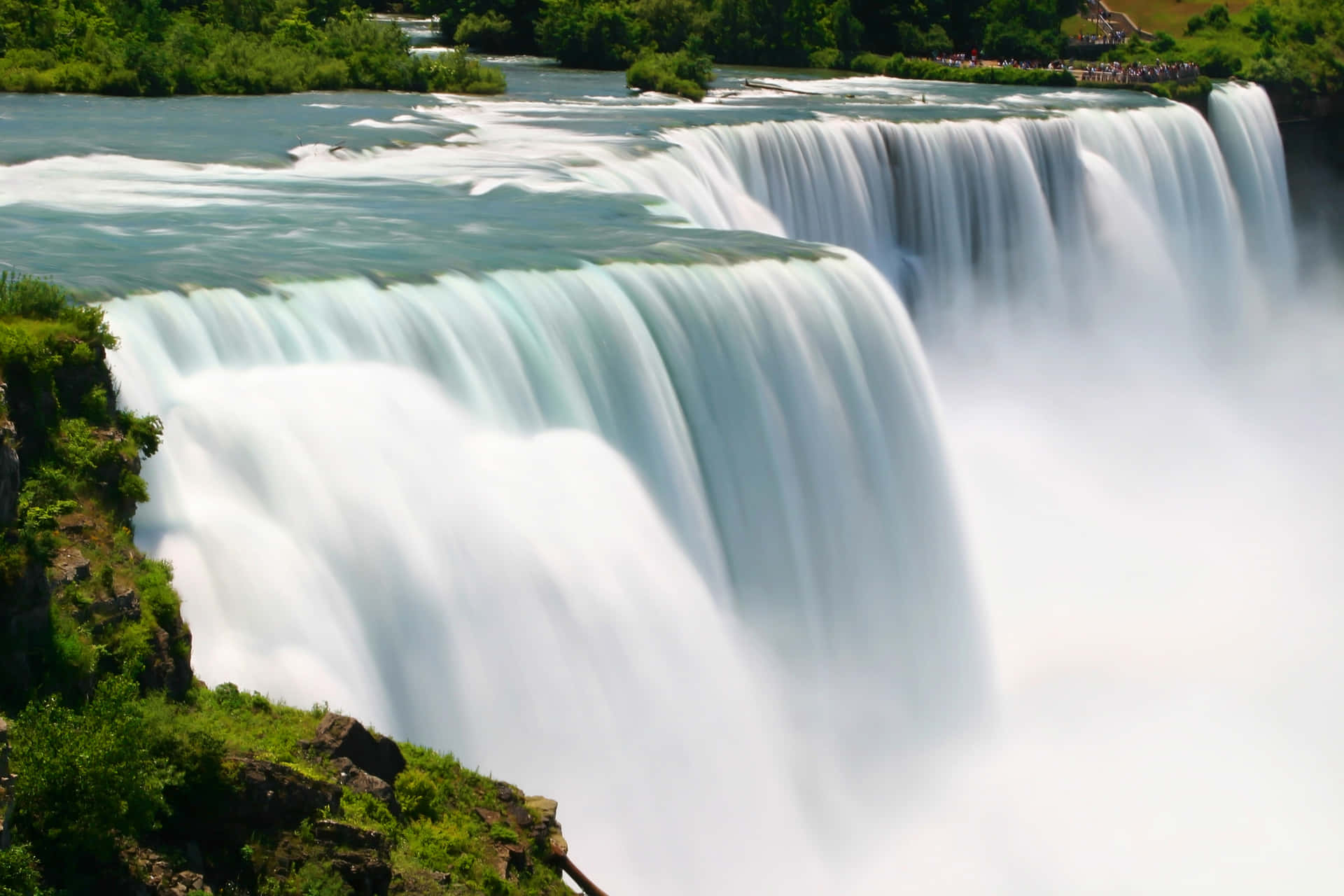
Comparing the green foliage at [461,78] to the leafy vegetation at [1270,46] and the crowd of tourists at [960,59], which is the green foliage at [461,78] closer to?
the crowd of tourists at [960,59]

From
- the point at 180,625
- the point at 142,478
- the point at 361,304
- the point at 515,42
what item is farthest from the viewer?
the point at 515,42

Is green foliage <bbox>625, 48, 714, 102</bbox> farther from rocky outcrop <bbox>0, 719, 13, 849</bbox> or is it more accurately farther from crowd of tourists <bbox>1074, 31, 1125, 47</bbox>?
rocky outcrop <bbox>0, 719, 13, 849</bbox>

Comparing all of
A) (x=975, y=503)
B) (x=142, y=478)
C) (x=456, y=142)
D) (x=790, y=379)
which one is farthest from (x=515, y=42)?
(x=142, y=478)

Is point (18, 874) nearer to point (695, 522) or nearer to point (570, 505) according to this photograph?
point (570, 505)

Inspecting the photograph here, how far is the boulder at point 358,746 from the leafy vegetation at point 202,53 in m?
28.1

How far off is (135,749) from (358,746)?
1.79 metres

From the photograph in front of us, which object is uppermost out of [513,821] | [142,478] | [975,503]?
[142,478]

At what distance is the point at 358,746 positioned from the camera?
33.8 feet

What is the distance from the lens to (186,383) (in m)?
13.4

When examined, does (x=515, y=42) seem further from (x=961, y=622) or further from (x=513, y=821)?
(x=513, y=821)

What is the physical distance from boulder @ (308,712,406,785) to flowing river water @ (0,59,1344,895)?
42.6 inches

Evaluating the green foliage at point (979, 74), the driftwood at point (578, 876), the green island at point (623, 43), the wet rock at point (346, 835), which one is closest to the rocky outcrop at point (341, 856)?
the wet rock at point (346, 835)

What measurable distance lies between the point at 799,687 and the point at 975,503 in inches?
302

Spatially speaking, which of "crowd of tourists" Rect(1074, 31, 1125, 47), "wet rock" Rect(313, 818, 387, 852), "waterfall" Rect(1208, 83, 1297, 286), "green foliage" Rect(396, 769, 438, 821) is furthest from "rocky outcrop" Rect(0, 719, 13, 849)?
"crowd of tourists" Rect(1074, 31, 1125, 47)
